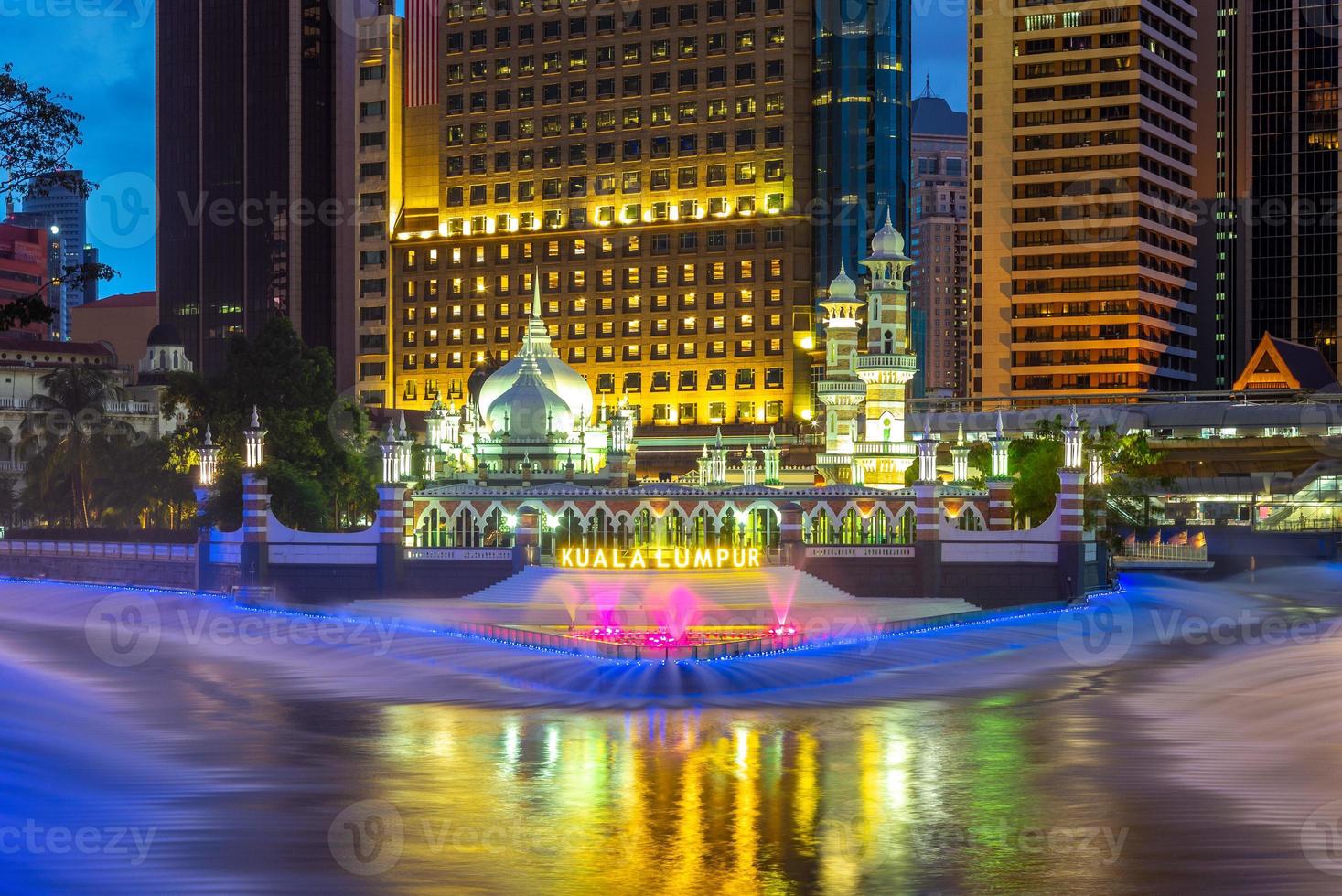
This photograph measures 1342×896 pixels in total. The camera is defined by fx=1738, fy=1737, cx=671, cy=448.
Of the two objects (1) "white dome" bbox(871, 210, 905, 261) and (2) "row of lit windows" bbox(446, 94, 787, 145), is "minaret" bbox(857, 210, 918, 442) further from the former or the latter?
(2) "row of lit windows" bbox(446, 94, 787, 145)

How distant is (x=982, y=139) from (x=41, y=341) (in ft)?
269

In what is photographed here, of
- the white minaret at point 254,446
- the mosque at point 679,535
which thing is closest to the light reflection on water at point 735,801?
the mosque at point 679,535

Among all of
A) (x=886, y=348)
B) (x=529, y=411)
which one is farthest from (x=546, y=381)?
(x=886, y=348)

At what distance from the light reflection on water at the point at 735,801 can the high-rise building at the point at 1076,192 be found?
11256 cm

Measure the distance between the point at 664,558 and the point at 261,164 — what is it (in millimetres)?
118551

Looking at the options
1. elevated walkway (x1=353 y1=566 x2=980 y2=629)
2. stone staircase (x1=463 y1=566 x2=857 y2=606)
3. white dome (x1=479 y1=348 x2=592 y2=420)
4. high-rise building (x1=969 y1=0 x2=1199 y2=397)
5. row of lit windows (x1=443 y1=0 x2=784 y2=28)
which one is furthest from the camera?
high-rise building (x1=969 y1=0 x2=1199 y2=397)

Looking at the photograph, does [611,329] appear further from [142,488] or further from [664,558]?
[664,558]

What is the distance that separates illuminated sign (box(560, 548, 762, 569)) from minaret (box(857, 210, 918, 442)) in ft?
53.7

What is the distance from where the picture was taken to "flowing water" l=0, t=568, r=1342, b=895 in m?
28.7

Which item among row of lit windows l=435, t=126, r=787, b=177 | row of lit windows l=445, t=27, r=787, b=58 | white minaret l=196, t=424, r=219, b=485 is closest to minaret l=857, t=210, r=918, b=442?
white minaret l=196, t=424, r=219, b=485

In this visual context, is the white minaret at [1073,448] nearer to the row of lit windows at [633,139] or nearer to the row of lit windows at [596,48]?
the row of lit windows at [633,139]

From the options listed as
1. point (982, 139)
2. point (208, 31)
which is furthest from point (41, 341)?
point (982, 139)

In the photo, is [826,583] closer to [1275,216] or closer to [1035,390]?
[1035,390]

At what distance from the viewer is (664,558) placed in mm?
64562
